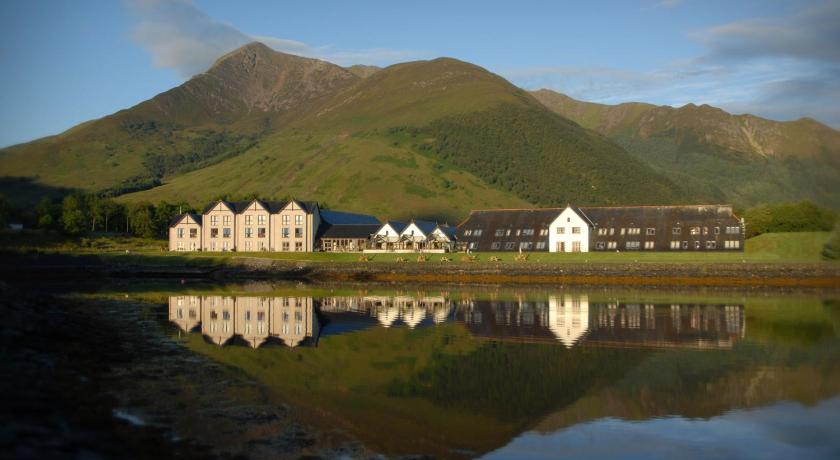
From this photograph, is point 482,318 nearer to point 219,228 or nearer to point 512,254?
point 512,254

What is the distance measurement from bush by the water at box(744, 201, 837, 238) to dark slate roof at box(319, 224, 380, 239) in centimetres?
5014

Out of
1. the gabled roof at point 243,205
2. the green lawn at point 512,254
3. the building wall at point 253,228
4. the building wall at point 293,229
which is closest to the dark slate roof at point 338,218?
the building wall at point 293,229

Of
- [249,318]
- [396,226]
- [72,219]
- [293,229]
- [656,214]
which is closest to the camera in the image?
[249,318]

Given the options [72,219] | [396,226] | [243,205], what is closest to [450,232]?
[396,226]

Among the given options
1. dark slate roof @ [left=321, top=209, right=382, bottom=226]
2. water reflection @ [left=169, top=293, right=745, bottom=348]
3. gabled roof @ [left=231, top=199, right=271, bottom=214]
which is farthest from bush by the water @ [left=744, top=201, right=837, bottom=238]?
gabled roof @ [left=231, top=199, right=271, bottom=214]

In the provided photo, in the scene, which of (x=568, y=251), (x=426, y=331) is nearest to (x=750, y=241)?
(x=568, y=251)

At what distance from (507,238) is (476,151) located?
363 ft

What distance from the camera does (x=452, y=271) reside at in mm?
73062

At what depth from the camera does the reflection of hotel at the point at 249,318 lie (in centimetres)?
3175

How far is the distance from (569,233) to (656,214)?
10323mm

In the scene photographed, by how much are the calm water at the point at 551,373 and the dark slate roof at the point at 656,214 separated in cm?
3682

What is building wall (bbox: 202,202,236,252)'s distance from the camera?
97375mm

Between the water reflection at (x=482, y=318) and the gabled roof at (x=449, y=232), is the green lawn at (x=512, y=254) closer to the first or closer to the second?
the gabled roof at (x=449, y=232)

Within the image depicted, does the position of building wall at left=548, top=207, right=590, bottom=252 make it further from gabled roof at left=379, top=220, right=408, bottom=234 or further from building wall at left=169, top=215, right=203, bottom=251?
building wall at left=169, top=215, right=203, bottom=251
